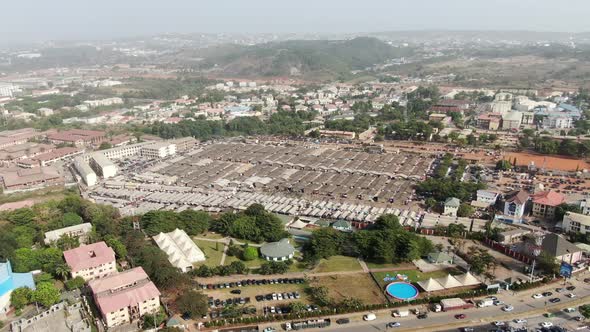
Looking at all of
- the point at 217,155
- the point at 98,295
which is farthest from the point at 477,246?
the point at 217,155

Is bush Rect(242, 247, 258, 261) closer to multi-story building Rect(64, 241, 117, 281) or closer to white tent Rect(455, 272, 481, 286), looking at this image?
multi-story building Rect(64, 241, 117, 281)

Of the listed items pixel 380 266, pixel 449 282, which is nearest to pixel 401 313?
pixel 449 282

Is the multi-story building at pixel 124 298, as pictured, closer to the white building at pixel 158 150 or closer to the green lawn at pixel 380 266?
the green lawn at pixel 380 266

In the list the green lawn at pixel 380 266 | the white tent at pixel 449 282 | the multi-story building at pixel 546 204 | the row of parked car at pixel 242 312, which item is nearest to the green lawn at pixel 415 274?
the green lawn at pixel 380 266

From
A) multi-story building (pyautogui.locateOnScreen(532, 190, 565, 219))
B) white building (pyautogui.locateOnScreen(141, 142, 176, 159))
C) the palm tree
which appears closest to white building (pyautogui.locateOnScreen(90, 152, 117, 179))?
white building (pyautogui.locateOnScreen(141, 142, 176, 159))

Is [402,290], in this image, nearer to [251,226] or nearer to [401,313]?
[401,313]

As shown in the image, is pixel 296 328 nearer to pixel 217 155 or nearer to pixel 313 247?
pixel 313 247
